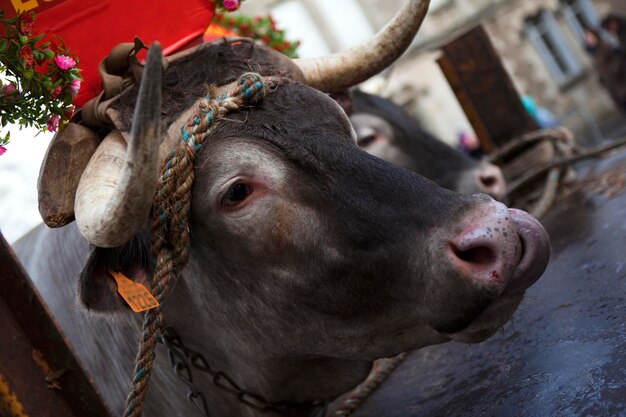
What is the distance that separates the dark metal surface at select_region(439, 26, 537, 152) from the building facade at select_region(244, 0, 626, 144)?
1789 centimetres

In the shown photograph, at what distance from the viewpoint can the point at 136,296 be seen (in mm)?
2723

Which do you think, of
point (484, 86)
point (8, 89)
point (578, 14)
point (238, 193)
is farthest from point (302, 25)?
point (238, 193)

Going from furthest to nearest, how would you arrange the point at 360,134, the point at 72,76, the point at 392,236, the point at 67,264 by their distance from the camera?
the point at 360,134 < the point at 67,264 < the point at 72,76 < the point at 392,236

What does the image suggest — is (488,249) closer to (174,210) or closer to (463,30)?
(174,210)

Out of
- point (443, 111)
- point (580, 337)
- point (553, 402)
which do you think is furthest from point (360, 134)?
point (443, 111)

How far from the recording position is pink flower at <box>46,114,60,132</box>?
2992 mm

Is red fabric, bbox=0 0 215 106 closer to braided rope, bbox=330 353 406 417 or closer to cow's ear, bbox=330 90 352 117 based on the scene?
cow's ear, bbox=330 90 352 117

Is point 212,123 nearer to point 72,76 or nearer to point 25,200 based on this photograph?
point 72,76

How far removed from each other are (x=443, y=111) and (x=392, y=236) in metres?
23.9

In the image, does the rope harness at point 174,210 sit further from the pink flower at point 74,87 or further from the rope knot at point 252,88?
the pink flower at point 74,87

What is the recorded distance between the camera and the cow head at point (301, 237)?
2453mm

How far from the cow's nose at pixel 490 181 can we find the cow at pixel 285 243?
2.31 m

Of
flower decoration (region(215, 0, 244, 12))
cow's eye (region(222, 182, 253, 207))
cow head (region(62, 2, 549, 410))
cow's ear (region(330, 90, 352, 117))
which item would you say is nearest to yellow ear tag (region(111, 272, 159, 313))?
cow head (region(62, 2, 549, 410))

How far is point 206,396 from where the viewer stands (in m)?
3.32
